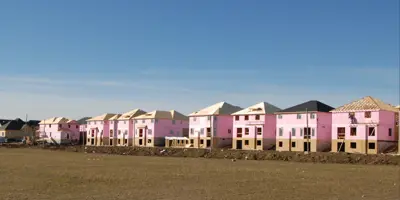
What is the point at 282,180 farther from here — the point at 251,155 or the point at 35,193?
the point at 251,155

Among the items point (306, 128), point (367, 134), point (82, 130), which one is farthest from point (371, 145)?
point (82, 130)

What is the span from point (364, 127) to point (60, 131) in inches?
4256

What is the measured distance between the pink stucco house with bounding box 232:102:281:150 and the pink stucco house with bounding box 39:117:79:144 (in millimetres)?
78048

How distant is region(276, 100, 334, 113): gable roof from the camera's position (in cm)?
8250

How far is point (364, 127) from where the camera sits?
73.9 meters

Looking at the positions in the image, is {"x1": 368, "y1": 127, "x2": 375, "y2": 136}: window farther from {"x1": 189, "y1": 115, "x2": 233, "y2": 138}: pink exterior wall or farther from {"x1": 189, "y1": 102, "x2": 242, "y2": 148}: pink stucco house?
{"x1": 189, "y1": 115, "x2": 233, "y2": 138}: pink exterior wall

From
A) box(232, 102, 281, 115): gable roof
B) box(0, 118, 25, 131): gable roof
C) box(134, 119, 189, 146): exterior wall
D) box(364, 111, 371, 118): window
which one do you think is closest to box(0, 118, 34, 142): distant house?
box(0, 118, 25, 131): gable roof

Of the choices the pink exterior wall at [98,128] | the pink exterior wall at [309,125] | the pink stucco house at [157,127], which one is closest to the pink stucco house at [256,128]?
the pink exterior wall at [309,125]

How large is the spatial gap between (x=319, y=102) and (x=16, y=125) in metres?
135

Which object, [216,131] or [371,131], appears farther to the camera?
[216,131]

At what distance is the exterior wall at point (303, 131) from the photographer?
8125 centimetres

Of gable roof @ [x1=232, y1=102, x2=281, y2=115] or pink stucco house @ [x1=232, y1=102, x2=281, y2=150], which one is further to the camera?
gable roof @ [x1=232, y1=102, x2=281, y2=115]

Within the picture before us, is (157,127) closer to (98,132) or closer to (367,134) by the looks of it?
(98,132)

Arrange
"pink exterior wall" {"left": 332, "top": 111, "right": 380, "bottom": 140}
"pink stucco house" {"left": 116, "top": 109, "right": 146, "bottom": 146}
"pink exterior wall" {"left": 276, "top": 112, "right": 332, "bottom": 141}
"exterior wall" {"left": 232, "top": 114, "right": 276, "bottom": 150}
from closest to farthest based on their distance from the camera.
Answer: "pink exterior wall" {"left": 332, "top": 111, "right": 380, "bottom": 140} → "pink exterior wall" {"left": 276, "top": 112, "right": 332, "bottom": 141} → "exterior wall" {"left": 232, "top": 114, "right": 276, "bottom": 150} → "pink stucco house" {"left": 116, "top": 109, "right": 146, "bottom": 146}
